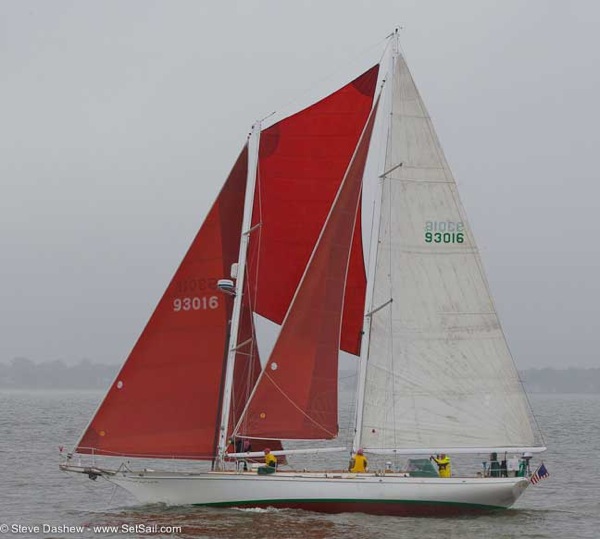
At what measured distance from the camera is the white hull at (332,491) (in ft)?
89.9

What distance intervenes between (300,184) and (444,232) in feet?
14.2

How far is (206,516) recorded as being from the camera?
2759 centimetres

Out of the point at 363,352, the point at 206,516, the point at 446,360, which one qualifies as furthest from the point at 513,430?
the point at 206,516

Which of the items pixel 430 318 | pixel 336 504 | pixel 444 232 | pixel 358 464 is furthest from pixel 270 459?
pixel 444 232

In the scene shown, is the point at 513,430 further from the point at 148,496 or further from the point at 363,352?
the point at 148,496

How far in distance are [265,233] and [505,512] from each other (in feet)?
34.1

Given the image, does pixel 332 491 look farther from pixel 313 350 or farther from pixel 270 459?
pixel 313 350

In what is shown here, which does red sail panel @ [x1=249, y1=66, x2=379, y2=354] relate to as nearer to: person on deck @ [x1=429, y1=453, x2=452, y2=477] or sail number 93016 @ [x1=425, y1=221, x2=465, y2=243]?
sail number 93016 @ [x1=425, y1=221, x2=465, y2=243]

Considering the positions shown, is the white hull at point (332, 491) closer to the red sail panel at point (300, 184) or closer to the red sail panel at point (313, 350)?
the red sail panel at point (313, 350)

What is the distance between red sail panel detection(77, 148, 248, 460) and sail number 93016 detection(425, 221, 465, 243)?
5280 millimetres

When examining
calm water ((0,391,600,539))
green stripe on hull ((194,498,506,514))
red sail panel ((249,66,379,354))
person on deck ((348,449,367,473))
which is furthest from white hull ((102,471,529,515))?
red sail panel ((249,66,379,354))

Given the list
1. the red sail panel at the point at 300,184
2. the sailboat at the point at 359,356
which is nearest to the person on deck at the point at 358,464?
the sailboat at the point at 359,356

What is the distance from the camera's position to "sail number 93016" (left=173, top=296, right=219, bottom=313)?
96.2 feet

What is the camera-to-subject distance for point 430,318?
28938 millimetres
